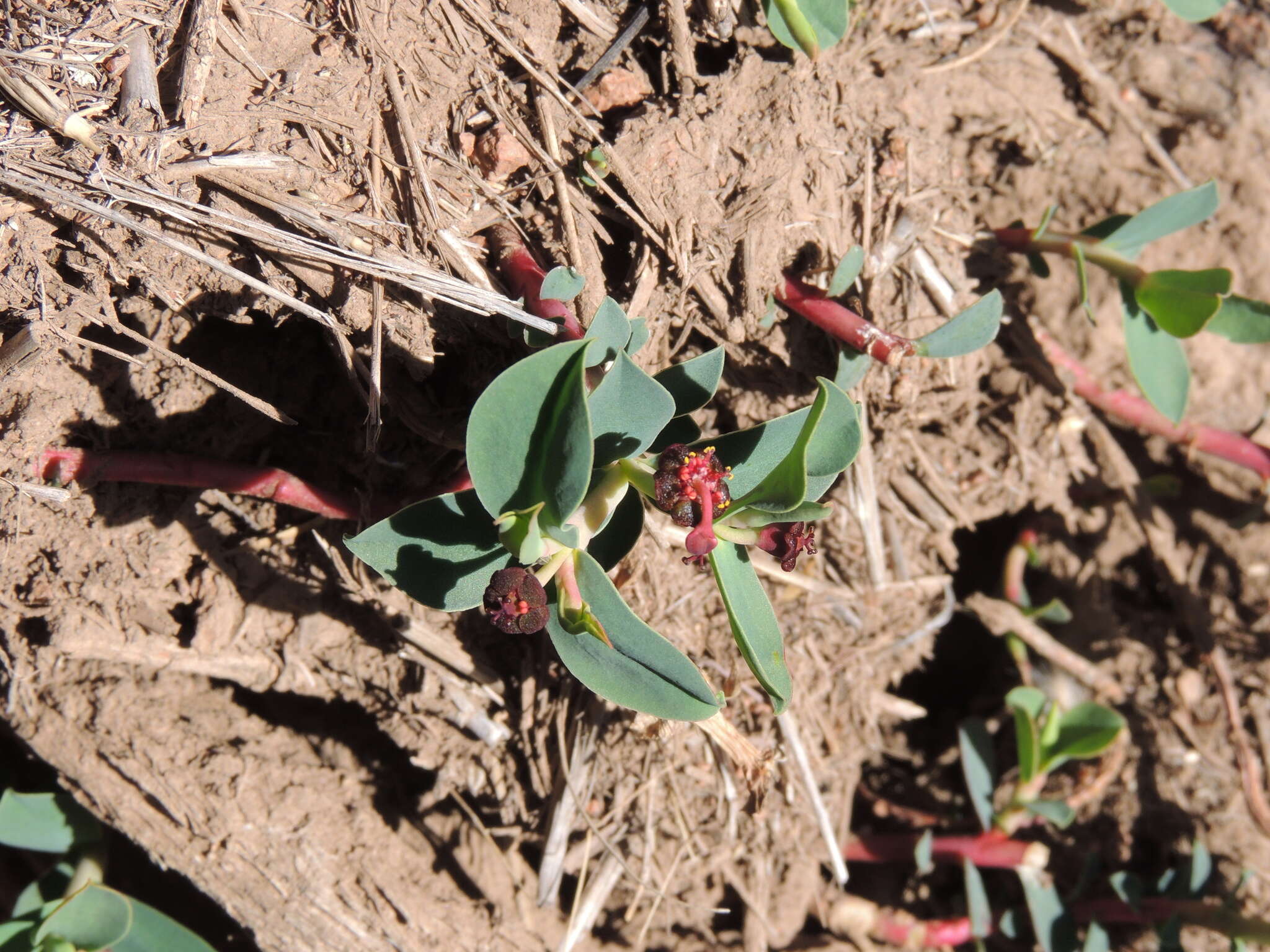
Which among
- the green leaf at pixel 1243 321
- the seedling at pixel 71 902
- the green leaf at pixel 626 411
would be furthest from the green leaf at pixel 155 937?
the green leaf at pixel 1243 321

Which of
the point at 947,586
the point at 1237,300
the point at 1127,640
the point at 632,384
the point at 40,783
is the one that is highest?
the point at 632,384

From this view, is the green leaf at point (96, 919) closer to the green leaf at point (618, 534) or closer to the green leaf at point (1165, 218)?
the green leaf at point (618, 534)

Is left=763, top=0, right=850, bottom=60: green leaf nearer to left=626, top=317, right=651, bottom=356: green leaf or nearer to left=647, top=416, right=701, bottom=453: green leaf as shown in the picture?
left=626, top=317, right=651, bottom=356: green leaf

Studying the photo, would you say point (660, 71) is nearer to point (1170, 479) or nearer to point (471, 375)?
point (471, 375)

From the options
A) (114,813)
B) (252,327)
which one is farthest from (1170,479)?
(114,813)

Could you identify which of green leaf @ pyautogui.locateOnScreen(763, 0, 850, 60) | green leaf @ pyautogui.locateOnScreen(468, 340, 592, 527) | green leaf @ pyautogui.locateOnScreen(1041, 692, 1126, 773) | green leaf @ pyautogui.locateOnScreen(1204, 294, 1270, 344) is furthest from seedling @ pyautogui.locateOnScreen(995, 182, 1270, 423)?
green leaf @ pyautogui.locateOnScreen(468, 340, 592, 527)
